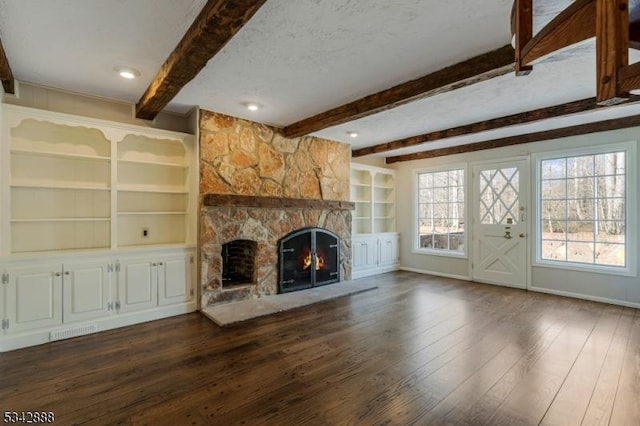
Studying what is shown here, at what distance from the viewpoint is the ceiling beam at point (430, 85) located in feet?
8.51

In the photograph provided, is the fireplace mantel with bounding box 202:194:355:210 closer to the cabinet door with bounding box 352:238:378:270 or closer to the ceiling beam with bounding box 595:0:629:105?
the cabinet door with bounding box 352:238:378:270

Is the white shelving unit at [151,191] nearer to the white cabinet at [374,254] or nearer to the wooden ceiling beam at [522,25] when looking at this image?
the white cabinet at [374,254]

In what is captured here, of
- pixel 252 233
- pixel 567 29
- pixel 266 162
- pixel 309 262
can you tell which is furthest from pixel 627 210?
pixel 252 233

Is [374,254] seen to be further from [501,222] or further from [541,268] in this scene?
[541,268]

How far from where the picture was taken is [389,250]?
688 centimetres

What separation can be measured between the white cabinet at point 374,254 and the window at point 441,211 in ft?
1.90

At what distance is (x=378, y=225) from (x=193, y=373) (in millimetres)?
5326

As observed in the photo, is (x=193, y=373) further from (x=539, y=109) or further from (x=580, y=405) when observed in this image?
(x=539, y=109)

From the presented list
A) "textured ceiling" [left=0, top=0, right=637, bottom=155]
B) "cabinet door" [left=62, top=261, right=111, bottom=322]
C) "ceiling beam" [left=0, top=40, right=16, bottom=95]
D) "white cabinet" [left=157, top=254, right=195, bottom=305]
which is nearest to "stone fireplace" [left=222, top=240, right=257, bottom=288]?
"white cabinet" [left=157, top=254, right=195, bottom=305]

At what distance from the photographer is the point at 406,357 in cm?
282

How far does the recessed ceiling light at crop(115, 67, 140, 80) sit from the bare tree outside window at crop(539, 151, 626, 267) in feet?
19.5

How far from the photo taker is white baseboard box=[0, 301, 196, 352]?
2.98m

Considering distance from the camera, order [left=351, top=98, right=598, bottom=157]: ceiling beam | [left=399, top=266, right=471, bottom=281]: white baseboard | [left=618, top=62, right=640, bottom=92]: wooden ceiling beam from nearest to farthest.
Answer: [left=618, top=62, right=640, bottom=92]: wooden ceiling beam → [left=351, top=98, right=598, bottom=157]: ceiling beam → [left=399, top=266, right=471, bottom=281]: white baseboard

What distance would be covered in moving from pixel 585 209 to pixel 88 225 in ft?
22.9
